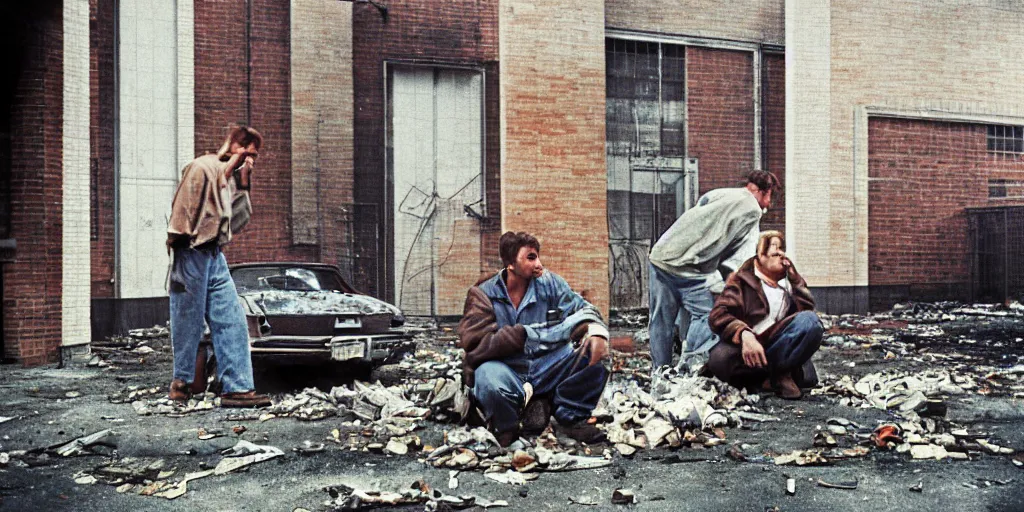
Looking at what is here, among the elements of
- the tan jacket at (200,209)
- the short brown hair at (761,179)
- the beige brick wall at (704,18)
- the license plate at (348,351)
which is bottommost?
the license plate at (348,351)

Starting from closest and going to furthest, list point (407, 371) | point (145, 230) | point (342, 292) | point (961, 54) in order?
1. point (342, 292)
2. point (407, 371)
3. point (145, 230)
4. point (961, 54)

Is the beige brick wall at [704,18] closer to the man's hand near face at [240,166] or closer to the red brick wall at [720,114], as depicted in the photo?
the red brick wall at [720,114]

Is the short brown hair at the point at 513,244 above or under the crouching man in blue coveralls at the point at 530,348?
above

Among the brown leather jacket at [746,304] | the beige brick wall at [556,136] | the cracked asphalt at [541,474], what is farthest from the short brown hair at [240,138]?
the brown leather jacket at [746,304]

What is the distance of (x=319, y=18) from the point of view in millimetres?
11914

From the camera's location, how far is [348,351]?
23.7 ft

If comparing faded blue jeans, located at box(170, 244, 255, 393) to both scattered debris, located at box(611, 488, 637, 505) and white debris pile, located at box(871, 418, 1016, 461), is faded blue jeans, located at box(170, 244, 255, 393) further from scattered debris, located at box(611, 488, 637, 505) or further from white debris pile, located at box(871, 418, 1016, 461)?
white debris pile, located at box(871, 418, 1016, 461)

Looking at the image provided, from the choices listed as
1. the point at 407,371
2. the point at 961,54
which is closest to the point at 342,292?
the point at 407,371

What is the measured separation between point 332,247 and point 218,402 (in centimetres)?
515

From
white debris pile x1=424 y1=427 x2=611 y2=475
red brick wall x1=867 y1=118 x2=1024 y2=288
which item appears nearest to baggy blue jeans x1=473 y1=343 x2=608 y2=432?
white debris pile x1=424 y1=427 x2=611 y2=475

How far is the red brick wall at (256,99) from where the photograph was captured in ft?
38.0

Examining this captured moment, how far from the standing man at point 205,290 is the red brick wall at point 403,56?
508cm

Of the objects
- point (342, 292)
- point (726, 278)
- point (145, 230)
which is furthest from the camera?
point (145, 230)

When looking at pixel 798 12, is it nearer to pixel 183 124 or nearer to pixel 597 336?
pixel 183 124
